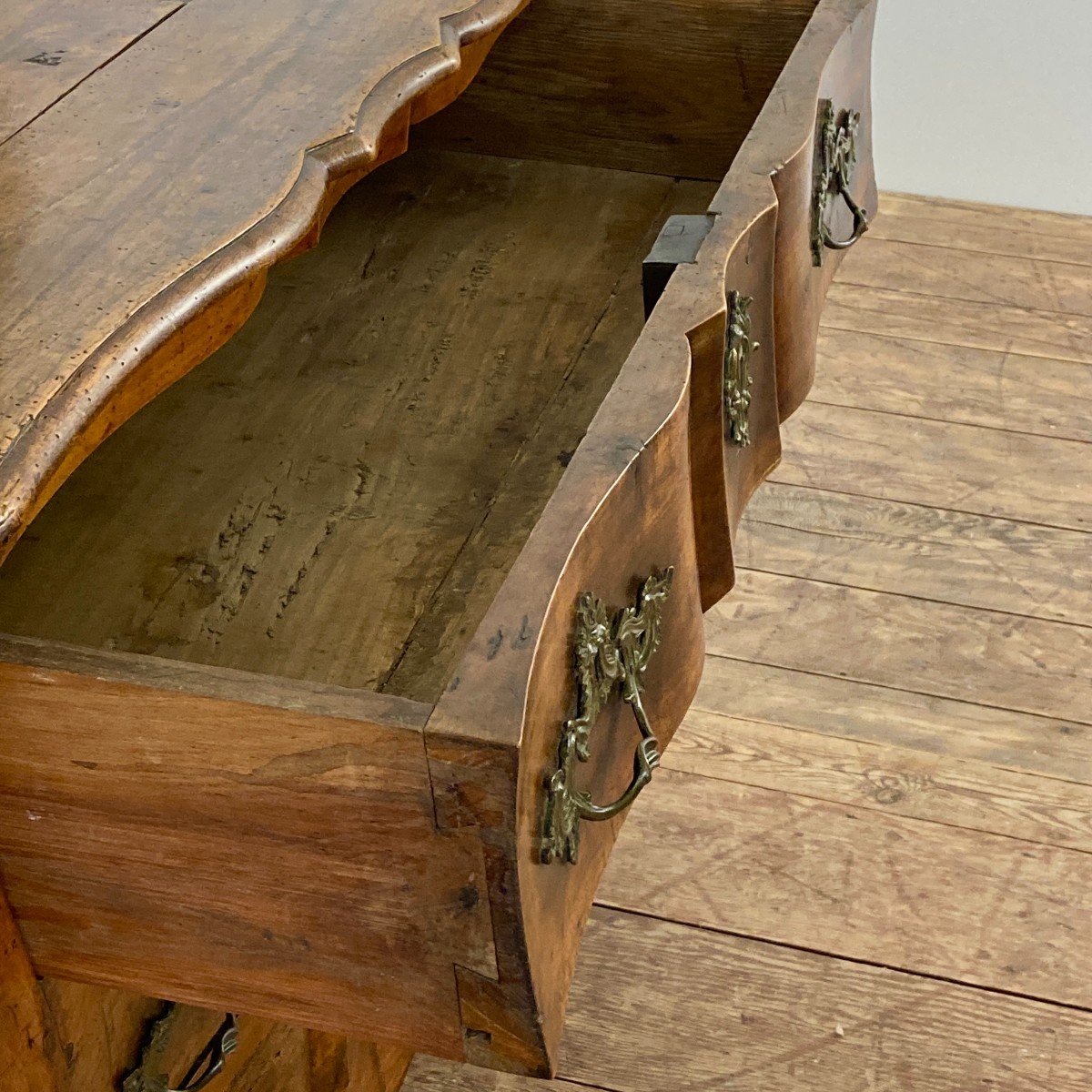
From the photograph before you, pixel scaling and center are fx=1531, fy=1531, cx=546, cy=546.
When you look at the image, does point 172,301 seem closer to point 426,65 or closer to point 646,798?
point 426,65

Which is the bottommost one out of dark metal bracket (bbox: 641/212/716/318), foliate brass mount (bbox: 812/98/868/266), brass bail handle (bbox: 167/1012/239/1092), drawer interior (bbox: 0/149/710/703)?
brass bail handle (bbox: 167/1012/239/1092)

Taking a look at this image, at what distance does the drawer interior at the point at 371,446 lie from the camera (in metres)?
0.83

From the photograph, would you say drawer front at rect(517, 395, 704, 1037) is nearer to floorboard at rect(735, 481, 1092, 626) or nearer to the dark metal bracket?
the dark metal bracket

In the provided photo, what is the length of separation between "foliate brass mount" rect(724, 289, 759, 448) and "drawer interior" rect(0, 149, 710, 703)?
148 millimetres

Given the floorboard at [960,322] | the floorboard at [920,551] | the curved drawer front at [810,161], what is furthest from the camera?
the floorboard at [960,322]

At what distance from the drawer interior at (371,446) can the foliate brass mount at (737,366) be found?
0.15 meters

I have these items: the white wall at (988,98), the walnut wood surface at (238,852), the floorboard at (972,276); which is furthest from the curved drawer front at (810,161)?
the white wall at (988,98)

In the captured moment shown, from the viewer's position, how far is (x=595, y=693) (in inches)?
24.3

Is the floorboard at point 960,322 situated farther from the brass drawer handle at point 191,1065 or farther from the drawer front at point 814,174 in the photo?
the brass drawer handle at point 191,1065

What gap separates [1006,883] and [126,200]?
96 cm

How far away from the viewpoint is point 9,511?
491mm

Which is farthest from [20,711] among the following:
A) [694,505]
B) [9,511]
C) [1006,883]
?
[1006,883]

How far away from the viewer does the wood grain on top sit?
0.54 m

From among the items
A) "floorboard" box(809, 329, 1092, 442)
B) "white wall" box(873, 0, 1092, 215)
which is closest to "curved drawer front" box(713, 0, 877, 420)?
"floorboard" box(809, 329, 1092, 442)
